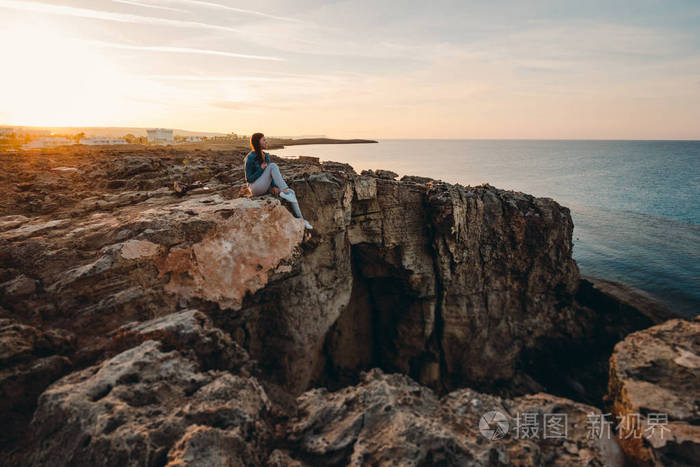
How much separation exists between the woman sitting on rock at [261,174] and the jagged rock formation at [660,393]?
8094 mm

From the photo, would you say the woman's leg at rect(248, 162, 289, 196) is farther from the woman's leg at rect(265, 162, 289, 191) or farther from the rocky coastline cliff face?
the rocky coastline cliff face

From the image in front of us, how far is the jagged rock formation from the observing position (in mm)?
4391

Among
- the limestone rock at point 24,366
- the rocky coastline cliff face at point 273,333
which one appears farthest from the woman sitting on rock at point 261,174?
the limestone rock at point 24,366

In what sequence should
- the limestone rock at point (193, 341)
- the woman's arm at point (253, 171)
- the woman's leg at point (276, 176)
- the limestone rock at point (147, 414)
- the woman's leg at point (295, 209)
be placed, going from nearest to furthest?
the limestone rock at point (147, 414), the limestone rock at point (193, 341), the woman's arm at point (253, 171), the woman's leg at point (276, 176), the woman's leg at point (295, 209)

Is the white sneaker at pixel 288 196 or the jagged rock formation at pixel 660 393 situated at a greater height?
the white sneaker at pixel 288 196

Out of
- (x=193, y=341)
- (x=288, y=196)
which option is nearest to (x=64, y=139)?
(x=288, y=196)

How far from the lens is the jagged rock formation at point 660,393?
4.39m

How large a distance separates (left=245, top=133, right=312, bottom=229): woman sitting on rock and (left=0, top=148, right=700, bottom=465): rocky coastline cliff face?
469 millimetres

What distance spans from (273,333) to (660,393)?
29.2 feet

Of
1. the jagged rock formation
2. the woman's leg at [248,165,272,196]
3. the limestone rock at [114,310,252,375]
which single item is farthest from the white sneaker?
the jagged rock formation

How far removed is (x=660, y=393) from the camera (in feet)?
16.9

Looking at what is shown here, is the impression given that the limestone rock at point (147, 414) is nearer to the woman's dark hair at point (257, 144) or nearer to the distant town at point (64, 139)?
the woman's dark hair at point (257, 144)

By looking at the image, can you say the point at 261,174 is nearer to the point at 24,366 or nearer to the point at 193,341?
the point at 193,341

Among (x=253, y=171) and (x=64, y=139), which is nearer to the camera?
(x=253, y=171)
